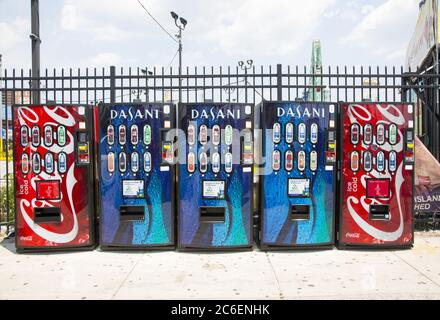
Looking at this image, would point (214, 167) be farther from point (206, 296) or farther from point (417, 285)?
point (417, 285)

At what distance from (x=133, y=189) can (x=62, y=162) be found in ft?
3.58

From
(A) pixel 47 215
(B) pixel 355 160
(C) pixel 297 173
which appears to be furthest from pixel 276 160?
(A) pixel 47 215

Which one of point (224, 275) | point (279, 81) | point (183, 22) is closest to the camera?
point (224, 275)

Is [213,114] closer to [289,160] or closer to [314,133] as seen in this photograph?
[289,160]

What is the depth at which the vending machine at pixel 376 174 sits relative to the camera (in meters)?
5.68

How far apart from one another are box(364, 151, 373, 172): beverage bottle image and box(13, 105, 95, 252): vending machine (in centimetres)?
397

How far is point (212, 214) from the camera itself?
568cm

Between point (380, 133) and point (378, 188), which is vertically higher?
point (380, 133)

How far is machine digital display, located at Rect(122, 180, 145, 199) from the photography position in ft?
18.5

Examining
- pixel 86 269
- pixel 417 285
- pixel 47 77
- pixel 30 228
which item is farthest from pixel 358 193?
pixel 47 77

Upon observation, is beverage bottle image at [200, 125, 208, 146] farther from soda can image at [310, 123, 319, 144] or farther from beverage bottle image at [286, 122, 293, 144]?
soda can image at [310, 123, 319, 144]

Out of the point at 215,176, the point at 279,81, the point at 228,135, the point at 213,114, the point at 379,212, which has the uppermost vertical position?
the point at 279,81

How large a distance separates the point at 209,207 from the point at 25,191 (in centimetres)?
266
